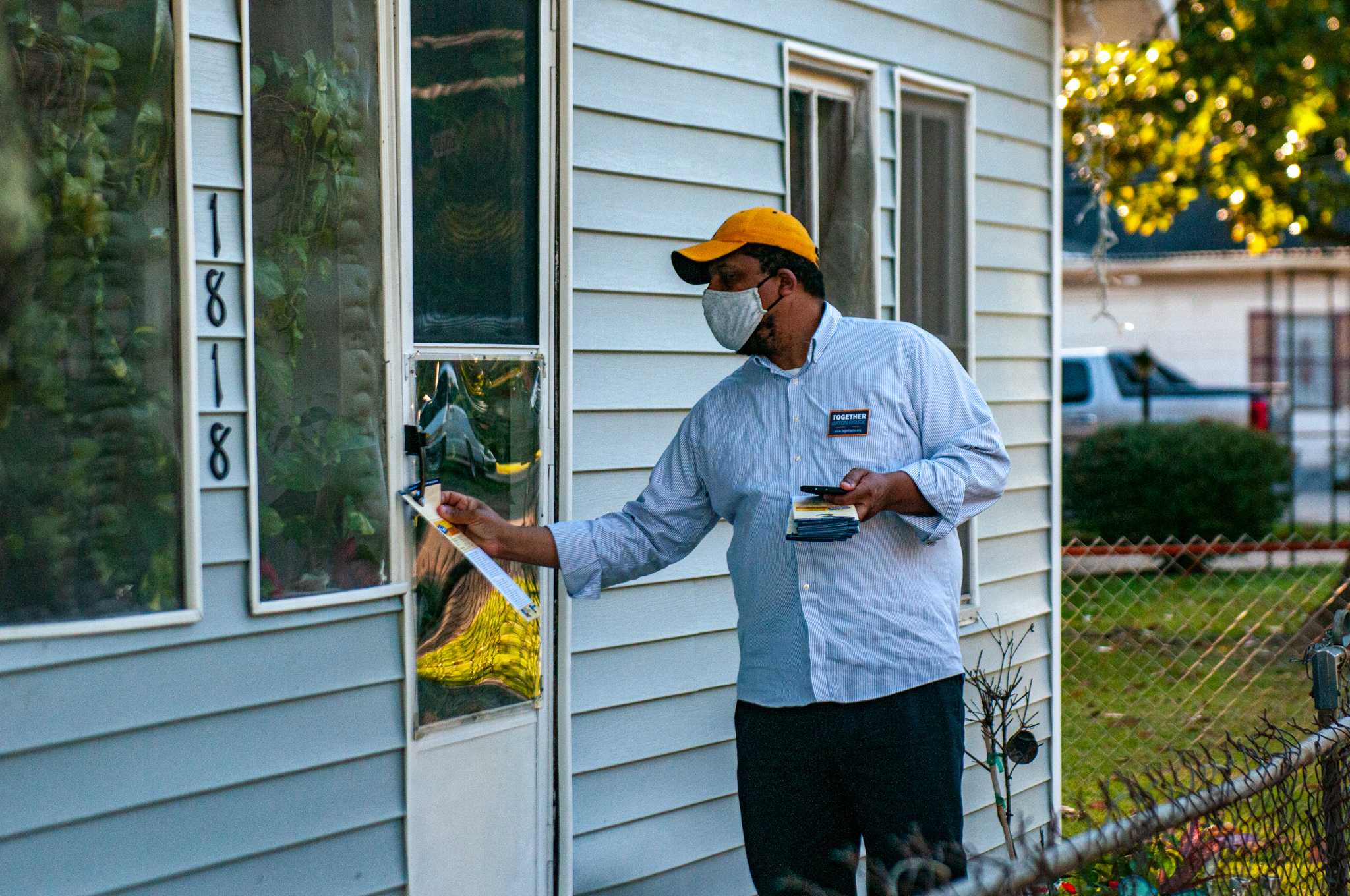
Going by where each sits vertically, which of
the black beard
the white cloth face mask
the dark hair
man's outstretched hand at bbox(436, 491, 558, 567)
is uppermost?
the dark hair

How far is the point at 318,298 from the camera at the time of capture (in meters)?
3.27

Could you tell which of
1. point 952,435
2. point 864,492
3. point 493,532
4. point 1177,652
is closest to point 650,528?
point 493,532

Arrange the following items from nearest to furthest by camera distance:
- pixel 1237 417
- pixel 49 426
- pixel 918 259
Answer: pixel 49 426, pixel 918 259, pixel 1237 417

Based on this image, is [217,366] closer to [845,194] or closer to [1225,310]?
[845,194]

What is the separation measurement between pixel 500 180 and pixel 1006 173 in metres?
2.93

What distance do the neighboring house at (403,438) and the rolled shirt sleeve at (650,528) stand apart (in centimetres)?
33

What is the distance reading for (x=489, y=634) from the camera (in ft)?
12.1

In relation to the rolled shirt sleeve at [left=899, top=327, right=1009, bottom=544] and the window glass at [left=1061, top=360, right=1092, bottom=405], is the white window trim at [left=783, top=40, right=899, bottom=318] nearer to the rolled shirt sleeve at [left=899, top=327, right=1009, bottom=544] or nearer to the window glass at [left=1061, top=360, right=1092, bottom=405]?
the rolled shirt sleeve at [left=899, top=327, right=1009, bottom=544]

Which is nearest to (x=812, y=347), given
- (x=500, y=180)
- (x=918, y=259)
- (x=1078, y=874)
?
(x=500, y=180)

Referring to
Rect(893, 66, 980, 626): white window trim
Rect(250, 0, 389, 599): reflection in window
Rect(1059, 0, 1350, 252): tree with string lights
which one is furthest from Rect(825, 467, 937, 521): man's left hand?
Rect(1059, 0, 1350, 252): tree with string lights

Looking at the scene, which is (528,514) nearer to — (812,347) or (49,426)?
(812,347)

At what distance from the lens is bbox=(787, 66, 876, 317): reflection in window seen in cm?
515

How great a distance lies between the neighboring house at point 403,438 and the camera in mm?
2881

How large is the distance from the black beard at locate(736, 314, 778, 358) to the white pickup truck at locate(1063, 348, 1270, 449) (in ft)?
45.9
